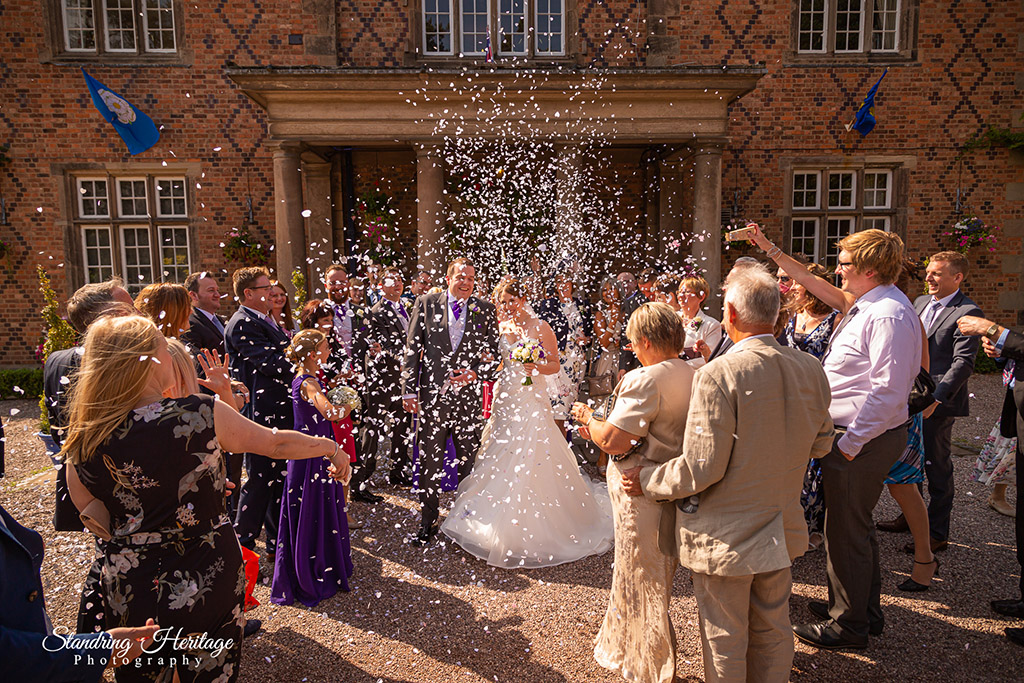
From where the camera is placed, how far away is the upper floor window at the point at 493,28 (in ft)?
37.7

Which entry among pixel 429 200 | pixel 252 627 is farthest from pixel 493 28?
pixel 252 627

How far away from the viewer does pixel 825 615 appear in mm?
3617

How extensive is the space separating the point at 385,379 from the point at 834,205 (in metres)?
10.6

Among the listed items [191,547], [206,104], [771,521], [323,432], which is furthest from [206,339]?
[206,104]

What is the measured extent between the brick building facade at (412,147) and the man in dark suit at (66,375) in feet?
25.3

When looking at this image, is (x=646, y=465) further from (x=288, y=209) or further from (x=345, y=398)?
(x=288, y=209)

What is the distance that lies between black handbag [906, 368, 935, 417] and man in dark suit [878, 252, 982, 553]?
932 millimetres

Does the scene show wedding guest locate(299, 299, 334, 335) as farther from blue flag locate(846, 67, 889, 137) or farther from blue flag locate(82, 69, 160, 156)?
blue flag locate(846, 67, 889, 137)

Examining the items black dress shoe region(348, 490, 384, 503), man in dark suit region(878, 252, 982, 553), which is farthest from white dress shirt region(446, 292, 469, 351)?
man in dark suit region(878, 252, 982, 553)

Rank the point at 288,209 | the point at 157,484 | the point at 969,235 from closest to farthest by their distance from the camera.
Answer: the point at 157,484 < the point at 288,209 < the point at 969,235

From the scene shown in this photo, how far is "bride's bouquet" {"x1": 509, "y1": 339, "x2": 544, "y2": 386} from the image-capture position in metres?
4.75

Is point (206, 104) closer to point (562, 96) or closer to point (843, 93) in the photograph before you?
point (562, 96)

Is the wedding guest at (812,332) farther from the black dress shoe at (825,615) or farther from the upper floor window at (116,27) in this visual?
the upper floor window at (116,27)

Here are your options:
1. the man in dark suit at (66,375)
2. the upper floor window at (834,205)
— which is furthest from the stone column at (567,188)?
the man in dark suit at (66,375)
